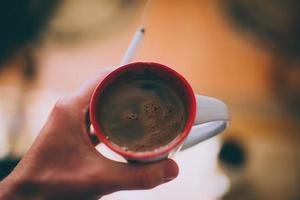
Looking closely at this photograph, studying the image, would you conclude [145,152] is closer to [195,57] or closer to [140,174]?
[140,174]

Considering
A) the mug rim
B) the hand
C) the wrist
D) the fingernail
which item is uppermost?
the mug rim

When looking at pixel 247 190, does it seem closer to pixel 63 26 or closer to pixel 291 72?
pixel 291 72

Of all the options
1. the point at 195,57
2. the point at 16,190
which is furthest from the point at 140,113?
the point at 195,57

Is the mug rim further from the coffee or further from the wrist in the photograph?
the wrist

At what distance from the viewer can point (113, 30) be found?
127cm

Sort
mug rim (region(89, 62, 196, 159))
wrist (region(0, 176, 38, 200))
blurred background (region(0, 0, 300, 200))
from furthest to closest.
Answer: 1. blurred background (region(0, 0, 300, 200))
2. wrist (region(0, 176, 38, 200))
3. mug rim (region(89, 62, 196, 159))

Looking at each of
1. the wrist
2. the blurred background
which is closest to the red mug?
the wrist

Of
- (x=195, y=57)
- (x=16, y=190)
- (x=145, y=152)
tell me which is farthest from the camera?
(x=195, y=57)

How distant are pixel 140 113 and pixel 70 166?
143mm

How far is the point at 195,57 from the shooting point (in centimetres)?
126

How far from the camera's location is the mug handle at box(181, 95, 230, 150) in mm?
569

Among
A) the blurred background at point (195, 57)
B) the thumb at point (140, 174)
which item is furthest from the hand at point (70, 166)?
the blurred background at point (195, 57)

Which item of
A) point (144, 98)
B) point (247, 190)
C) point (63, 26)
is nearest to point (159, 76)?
point (144, 98)

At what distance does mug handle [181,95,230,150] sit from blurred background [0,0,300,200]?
0.52 m
